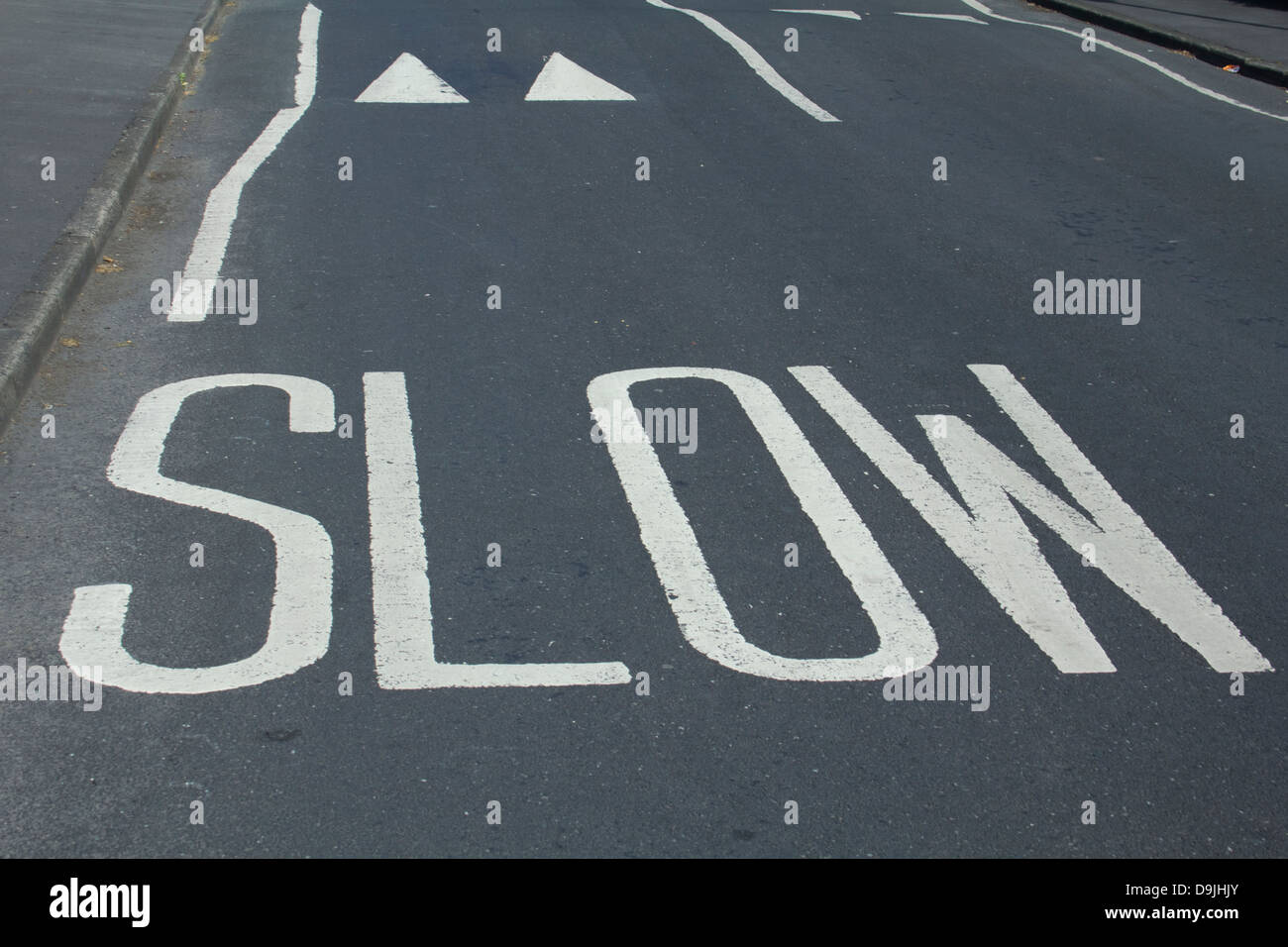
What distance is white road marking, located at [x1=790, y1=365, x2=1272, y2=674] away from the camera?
494cm

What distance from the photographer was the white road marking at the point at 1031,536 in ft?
16.2

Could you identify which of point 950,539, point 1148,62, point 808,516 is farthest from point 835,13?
point 950,539

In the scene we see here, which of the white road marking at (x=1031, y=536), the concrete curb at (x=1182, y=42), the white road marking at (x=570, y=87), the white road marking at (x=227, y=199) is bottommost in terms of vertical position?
the white road marking at (x=1031, y=536)

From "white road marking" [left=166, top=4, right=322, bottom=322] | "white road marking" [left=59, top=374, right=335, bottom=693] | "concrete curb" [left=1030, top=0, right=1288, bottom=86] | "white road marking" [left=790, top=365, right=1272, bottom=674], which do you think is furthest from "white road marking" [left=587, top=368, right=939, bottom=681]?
"concrete curb" [left=1030, top=0, right=1288, bottom=86]

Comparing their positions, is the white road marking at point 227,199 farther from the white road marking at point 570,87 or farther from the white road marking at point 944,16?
the white road marking at point 944,16

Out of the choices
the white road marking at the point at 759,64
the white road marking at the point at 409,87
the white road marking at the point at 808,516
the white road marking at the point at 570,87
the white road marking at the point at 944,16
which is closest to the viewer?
the white road marking at the point at 808,516

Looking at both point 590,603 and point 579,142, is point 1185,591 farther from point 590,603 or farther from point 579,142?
point 579,142

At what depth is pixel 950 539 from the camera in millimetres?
5531

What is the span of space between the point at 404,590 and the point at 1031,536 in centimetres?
251

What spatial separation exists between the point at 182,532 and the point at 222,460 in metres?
0.66

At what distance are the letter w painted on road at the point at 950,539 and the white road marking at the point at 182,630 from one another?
1.28 m

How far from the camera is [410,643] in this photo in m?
4.73

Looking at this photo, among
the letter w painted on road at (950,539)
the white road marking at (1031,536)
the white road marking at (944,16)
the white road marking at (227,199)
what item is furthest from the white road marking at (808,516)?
the white road marking at (944,16)
